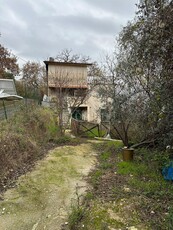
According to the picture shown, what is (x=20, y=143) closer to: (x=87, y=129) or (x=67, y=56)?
(x=87, y=129)

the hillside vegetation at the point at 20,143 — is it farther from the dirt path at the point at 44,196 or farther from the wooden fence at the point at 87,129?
the wooden fence at the point at 87,129

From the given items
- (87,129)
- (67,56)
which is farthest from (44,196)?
(67,56)

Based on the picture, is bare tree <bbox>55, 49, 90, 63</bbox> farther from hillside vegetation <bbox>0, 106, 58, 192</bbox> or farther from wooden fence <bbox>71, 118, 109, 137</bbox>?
hillside vegetation <bbox>0, 106, 58, 192</bbox>

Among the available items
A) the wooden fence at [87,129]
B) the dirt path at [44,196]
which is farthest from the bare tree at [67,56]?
the dirt path at [44,196]

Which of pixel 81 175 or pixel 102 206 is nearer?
pixel 102 206

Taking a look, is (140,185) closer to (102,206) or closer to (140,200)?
(140,200)

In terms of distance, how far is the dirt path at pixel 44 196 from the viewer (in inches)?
144

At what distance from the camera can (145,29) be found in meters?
5.15

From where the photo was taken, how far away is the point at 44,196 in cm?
463

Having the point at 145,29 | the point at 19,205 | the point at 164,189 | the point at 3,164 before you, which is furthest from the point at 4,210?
the point at 145,29

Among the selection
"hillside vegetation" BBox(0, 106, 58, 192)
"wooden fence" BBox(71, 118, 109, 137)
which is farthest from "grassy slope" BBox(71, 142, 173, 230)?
"wooden fence" BBox(71, 118, 109, 137)

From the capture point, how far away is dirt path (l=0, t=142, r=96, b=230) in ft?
12.0

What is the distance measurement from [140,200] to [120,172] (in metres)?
2.02

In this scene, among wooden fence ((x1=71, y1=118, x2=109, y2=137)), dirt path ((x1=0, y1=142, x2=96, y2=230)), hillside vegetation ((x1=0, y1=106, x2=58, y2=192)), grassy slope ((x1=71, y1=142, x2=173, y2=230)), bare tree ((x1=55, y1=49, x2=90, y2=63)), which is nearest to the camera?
grassy slope ((x1=71, y1=142, x2=173, y2=230))
